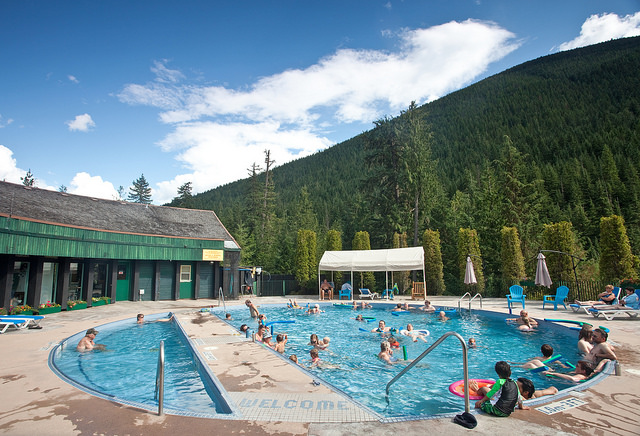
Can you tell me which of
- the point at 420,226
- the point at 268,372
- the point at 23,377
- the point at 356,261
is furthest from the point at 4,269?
the point at 420,226

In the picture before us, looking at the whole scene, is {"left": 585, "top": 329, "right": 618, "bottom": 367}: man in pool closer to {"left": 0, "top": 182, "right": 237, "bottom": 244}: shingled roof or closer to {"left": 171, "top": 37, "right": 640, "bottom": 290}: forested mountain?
{"left": 0, "top": 182, "right": 237, "bottom": 244}: shingled roof

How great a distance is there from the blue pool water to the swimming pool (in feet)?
7.49

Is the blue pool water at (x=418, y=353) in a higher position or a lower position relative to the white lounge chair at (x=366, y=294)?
lower

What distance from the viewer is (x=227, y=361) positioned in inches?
293

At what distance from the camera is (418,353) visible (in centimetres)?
1127

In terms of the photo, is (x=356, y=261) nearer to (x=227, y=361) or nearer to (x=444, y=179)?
(x=227, y=361)

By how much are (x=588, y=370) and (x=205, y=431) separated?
7203mm

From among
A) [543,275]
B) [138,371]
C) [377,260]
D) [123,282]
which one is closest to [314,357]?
[138,371]

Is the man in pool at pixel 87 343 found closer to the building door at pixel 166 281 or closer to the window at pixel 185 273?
the building door at pixel 166 281

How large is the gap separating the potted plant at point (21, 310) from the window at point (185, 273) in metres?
9.40

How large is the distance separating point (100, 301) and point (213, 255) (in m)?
6.49

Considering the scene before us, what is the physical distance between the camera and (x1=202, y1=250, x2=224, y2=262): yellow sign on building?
74.0 feet

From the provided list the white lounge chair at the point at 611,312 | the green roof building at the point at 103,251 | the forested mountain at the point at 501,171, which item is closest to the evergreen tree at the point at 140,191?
the forested mountain at the point at 501,171

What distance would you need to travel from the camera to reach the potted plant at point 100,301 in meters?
18.3
